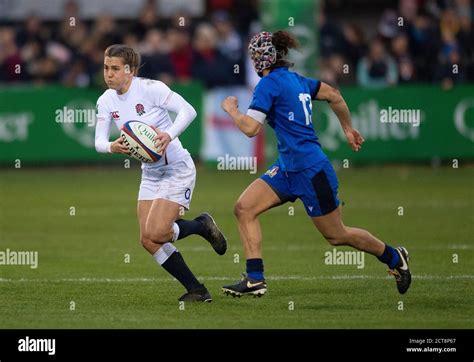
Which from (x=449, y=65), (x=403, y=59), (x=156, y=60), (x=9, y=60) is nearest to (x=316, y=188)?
(x=449, y=65)

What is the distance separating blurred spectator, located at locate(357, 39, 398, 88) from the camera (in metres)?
25.5

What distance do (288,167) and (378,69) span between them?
1469 centimetres

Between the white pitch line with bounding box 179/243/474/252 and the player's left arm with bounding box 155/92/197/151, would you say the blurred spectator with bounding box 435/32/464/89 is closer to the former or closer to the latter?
the white pitch line with bounding box 179/243/474/252

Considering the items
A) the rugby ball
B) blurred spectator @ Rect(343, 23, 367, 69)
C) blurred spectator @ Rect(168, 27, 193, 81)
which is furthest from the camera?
blurred spectator @ Rect(343, 23, 367, 69)

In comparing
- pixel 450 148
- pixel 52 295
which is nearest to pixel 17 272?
pixel 52 295

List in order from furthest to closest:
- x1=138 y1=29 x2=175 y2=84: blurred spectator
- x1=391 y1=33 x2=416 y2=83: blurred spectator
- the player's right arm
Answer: x1=391 y1=33 x2=416 y2=83: blurred spectator, x1=138 y1=29 x2=175 y2=84: blurred spectator, the player's right arm

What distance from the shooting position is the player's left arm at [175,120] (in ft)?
35.9

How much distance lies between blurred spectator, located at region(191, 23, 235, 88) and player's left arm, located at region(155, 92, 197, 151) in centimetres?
1410

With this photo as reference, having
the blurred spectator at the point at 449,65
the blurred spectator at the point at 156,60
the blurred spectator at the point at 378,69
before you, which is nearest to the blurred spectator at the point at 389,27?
the blurred spectator at the point at 378,69

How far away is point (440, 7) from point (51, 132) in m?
9.11

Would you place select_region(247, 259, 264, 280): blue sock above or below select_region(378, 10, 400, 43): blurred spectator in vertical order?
below

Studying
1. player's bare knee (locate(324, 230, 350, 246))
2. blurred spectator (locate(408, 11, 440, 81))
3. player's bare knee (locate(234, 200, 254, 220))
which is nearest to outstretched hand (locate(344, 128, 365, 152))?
player's bare knee (locate(324, 230, 350, 246))

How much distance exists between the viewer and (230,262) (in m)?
14.2
